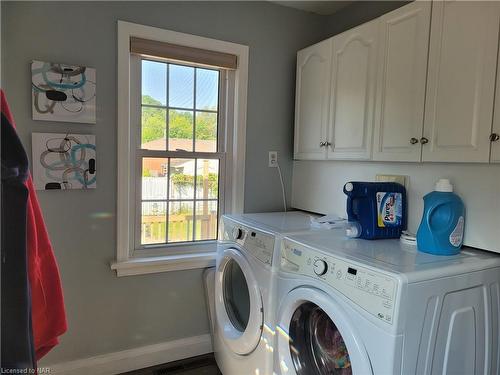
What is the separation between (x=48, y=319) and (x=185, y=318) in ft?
4.28

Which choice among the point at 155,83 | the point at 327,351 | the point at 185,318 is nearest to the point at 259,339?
the point at 327,351

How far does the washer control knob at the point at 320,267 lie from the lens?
131 cm

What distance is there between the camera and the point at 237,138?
2.32 metres

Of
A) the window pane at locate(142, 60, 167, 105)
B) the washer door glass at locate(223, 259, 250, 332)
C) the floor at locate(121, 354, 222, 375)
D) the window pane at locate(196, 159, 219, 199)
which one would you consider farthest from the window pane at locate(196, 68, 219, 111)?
the floor at locate(121, 354, 222, 375)

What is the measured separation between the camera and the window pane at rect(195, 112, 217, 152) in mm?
2277

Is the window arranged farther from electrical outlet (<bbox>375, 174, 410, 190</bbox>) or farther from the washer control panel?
electrical outlet (<bbox>375, 174, 410, 190</bbox>)

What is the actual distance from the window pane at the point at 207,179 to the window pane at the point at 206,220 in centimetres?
6

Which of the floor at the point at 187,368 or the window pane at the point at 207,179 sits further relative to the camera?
the window pane at the point at 207,179

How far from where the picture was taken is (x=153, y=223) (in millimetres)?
2197

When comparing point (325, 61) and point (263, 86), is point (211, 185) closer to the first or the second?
point (263, 86)

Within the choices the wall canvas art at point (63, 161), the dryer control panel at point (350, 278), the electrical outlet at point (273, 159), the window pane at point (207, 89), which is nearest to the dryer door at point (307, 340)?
the dryer control panel at point (350, 278)

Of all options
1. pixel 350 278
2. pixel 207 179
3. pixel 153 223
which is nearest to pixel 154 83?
pixel 207 179

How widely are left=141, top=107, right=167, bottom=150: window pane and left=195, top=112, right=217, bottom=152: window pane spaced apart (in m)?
0.22

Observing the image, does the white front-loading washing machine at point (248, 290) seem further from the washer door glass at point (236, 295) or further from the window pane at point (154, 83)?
the window pane at point (154, 83)
